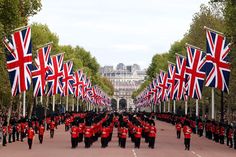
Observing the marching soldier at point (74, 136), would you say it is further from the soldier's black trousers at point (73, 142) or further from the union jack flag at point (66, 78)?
the union jack flag at point (66, 78)

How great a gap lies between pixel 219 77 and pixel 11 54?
12.7 m

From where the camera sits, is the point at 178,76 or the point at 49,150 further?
the point at 178,76

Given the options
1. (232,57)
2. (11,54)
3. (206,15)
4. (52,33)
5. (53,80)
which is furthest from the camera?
(52,33)

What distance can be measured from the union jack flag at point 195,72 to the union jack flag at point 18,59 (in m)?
16.1

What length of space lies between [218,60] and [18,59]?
12.2 m

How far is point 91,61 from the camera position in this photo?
179 m

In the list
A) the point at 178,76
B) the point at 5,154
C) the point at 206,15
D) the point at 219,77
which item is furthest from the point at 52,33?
the point at 5,154

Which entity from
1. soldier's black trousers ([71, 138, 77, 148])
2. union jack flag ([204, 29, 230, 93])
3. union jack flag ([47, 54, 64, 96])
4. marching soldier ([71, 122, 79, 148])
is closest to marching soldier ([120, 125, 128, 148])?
marching soldier ([71, 122, 79, 148])

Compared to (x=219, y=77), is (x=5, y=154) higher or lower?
lower

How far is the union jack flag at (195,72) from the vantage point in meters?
51.3

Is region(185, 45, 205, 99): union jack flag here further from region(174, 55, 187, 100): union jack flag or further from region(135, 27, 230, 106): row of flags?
region(174, 55, 187, 100): union jack flag

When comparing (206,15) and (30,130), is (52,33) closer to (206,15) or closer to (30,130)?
(206,15)

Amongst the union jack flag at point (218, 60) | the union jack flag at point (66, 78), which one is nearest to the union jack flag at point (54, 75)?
the union jack flag at point (66, 78)

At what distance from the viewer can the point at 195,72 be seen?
51719 millimetres
